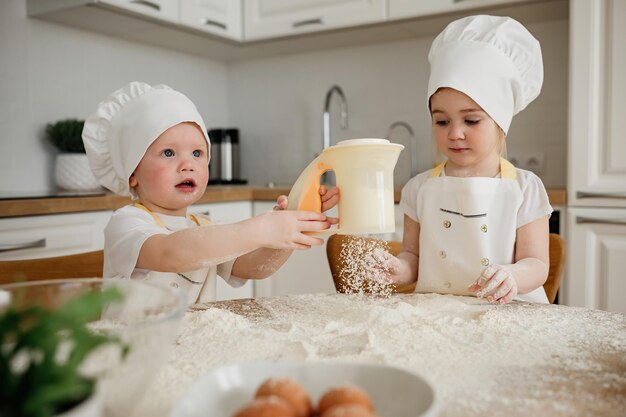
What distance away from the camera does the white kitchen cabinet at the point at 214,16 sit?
262cm

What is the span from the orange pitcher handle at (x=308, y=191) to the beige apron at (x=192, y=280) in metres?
0.40

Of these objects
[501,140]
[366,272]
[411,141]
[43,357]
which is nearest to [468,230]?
[501,140]

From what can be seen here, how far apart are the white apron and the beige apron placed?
514 mm

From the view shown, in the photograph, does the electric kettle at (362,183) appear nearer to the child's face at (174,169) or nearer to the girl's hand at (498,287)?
the girl's hand at (498,287)

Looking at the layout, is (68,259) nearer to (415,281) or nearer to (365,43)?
(415,281)

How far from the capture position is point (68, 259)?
1.27 m

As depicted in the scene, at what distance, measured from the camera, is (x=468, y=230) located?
1.46 meters

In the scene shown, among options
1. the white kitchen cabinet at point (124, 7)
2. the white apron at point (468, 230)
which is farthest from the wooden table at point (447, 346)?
the white kitchen cabinet at point (124, 7)

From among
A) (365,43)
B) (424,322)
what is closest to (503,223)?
(424,322)

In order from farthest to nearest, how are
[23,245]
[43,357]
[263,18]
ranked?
1. [263,18]
2. [23,245]
3. [43,357]

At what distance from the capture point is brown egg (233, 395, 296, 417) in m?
0.41

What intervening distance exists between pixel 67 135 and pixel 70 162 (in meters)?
0.11

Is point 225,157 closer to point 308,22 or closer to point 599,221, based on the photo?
point 308,22

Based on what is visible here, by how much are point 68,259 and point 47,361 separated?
0.98 meters
